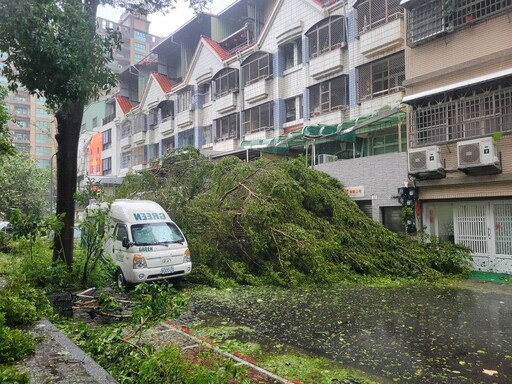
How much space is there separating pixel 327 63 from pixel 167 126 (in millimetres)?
18145

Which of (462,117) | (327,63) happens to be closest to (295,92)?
(327,63)

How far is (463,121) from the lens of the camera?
12.5m

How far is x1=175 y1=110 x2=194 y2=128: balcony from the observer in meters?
31.4

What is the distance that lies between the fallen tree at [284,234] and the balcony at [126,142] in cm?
2764

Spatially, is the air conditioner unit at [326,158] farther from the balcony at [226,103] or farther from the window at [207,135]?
the window at [207,135]

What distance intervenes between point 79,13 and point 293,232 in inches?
312

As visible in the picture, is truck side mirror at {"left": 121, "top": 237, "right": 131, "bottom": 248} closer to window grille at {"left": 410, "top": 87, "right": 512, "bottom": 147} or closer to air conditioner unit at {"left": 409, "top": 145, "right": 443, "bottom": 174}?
air conditioner unit at {"left": 409, "top": 145, "right": 443, "bottom": 174}

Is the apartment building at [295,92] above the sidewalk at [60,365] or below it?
above

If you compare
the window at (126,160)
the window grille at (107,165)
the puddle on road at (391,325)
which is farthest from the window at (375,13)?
the window grille at (107,165)

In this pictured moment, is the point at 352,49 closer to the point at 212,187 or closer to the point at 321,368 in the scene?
the point at 212,187

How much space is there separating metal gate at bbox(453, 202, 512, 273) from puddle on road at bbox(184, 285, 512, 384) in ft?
9.56

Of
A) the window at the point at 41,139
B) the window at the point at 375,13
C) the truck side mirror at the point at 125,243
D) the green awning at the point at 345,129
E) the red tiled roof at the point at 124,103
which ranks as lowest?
the truck side mirror at the point at 125,243

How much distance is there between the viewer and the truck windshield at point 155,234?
10648 mm

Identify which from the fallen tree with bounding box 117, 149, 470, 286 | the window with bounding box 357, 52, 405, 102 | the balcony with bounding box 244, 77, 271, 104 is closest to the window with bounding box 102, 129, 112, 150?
the balcony with bounding box 244, 77, 271, 104
